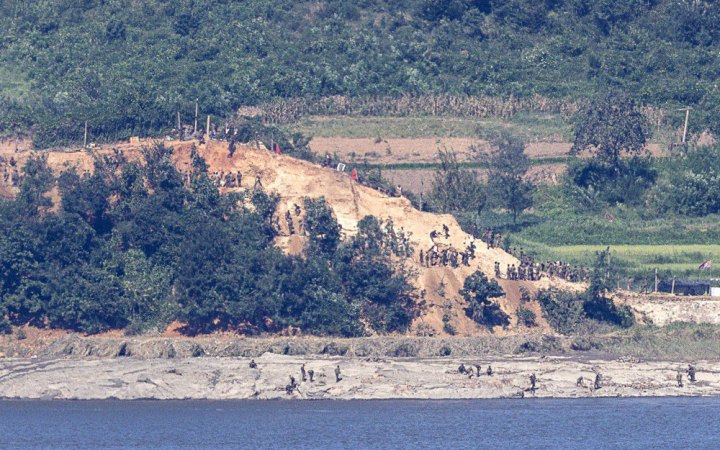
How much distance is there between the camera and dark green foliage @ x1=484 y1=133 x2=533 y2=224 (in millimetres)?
86938

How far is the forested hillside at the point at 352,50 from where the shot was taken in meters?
97.6

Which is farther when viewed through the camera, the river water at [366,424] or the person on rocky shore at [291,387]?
the person on rocky shore at [291,387]

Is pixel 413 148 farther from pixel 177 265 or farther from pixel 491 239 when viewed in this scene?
pixel 177 265

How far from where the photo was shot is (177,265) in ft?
234

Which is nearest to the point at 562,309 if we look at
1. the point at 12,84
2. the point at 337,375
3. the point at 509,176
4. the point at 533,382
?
the point at 533,382

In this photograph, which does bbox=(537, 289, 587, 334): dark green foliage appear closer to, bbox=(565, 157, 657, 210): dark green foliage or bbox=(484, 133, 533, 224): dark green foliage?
bbox=(484, 133, 533, 224): dark green foliage

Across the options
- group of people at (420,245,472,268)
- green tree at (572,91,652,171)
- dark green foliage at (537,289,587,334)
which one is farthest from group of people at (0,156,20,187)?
green tree at (572,91,652,171)

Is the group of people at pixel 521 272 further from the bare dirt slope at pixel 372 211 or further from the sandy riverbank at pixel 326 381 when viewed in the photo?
the sandy riverbank at pixel 326 381

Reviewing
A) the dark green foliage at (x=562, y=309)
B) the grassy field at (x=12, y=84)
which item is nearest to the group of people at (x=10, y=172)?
the grassy field at (x=12, y=84)

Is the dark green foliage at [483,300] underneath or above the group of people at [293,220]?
underneath

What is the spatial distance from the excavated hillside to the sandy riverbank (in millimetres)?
7067

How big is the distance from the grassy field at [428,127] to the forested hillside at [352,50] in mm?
3675

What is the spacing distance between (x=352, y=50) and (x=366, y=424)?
4904 centimetres

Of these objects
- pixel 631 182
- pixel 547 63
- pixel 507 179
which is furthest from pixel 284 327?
pixel 547 63
